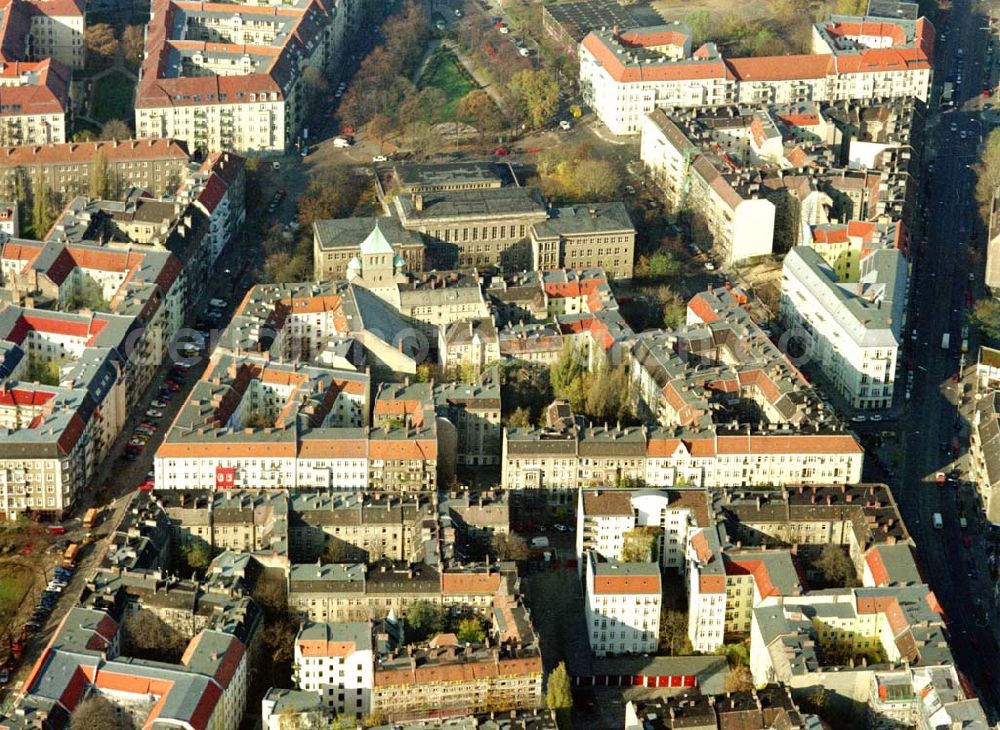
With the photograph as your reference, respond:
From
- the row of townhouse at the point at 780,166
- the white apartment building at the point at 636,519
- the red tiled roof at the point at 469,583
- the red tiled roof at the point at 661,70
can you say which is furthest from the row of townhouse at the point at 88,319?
the red tiled roof at the point at 661,70

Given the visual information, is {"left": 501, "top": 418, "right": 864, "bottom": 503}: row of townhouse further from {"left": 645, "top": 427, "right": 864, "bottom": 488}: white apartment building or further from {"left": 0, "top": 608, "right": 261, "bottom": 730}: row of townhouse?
{"left": 0, "top": 608, "right": 261, "bottom": 730}: row of townhouse

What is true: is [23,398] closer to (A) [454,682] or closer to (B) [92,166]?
(B) [92,166]

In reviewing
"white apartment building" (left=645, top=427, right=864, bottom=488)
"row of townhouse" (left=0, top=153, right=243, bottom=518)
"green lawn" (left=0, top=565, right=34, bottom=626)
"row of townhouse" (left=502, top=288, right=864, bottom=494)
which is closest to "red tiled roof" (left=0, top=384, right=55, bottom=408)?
"row of townhouse" (left=0, top=153, right=243, bottom=518)

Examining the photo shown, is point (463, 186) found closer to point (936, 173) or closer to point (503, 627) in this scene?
point (936, 173)

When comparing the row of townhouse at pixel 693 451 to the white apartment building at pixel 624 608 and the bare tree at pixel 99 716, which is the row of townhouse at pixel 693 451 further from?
the bare tree at pixel 99 716

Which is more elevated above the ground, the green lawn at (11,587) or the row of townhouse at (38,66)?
the row of townhouse at (38,66)

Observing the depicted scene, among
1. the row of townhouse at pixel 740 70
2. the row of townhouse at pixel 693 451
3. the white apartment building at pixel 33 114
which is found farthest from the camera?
the row of townhouse at pixel 740 70
